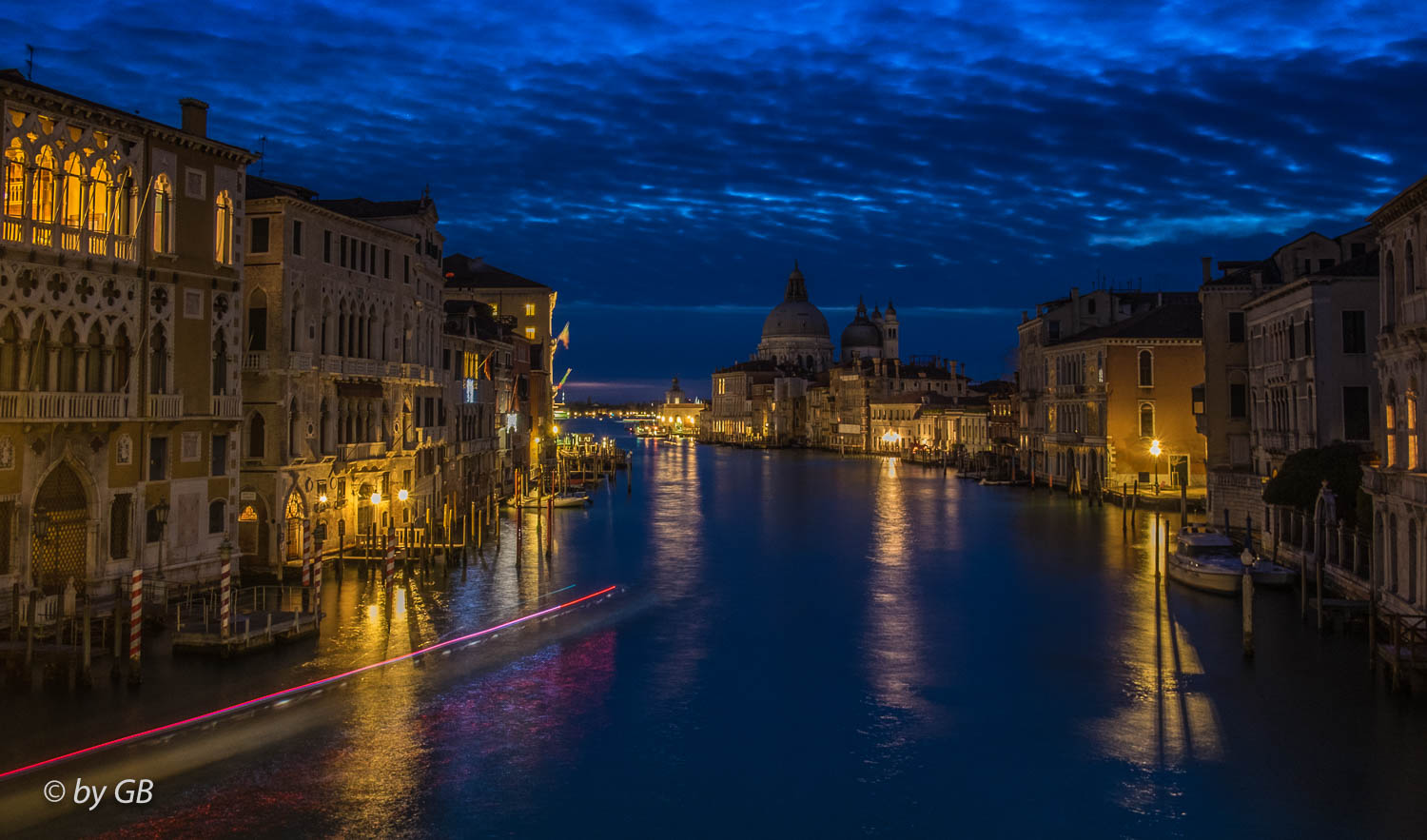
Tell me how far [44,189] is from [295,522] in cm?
1007

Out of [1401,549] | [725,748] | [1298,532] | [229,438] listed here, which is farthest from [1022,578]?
[229,438]

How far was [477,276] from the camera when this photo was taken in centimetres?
7044

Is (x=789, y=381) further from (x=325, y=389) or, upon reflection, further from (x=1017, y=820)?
(x=1017, y=820)

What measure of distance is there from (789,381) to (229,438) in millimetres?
121195

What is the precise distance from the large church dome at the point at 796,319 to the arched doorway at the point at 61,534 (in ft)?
505

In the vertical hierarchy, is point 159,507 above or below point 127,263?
below

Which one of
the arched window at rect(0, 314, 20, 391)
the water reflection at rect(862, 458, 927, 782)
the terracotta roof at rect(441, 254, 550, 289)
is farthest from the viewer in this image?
the terracotta roof at rect(441, 254, 550, 289)

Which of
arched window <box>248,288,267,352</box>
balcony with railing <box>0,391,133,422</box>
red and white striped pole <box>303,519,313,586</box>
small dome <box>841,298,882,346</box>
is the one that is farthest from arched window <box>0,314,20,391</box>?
small dome <box>841,298,882,346</box>

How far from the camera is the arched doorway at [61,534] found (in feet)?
64.9

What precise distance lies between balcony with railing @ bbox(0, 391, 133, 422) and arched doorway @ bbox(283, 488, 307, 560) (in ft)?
21.1

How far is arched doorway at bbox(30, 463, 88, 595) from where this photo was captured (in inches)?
779

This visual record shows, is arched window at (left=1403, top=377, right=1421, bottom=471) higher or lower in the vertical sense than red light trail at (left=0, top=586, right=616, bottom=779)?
higher

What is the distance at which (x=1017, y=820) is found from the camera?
12820 mm

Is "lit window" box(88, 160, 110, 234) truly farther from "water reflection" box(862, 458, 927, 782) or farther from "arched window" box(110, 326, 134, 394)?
"water reflection" box(862, 458, 927, 782)
